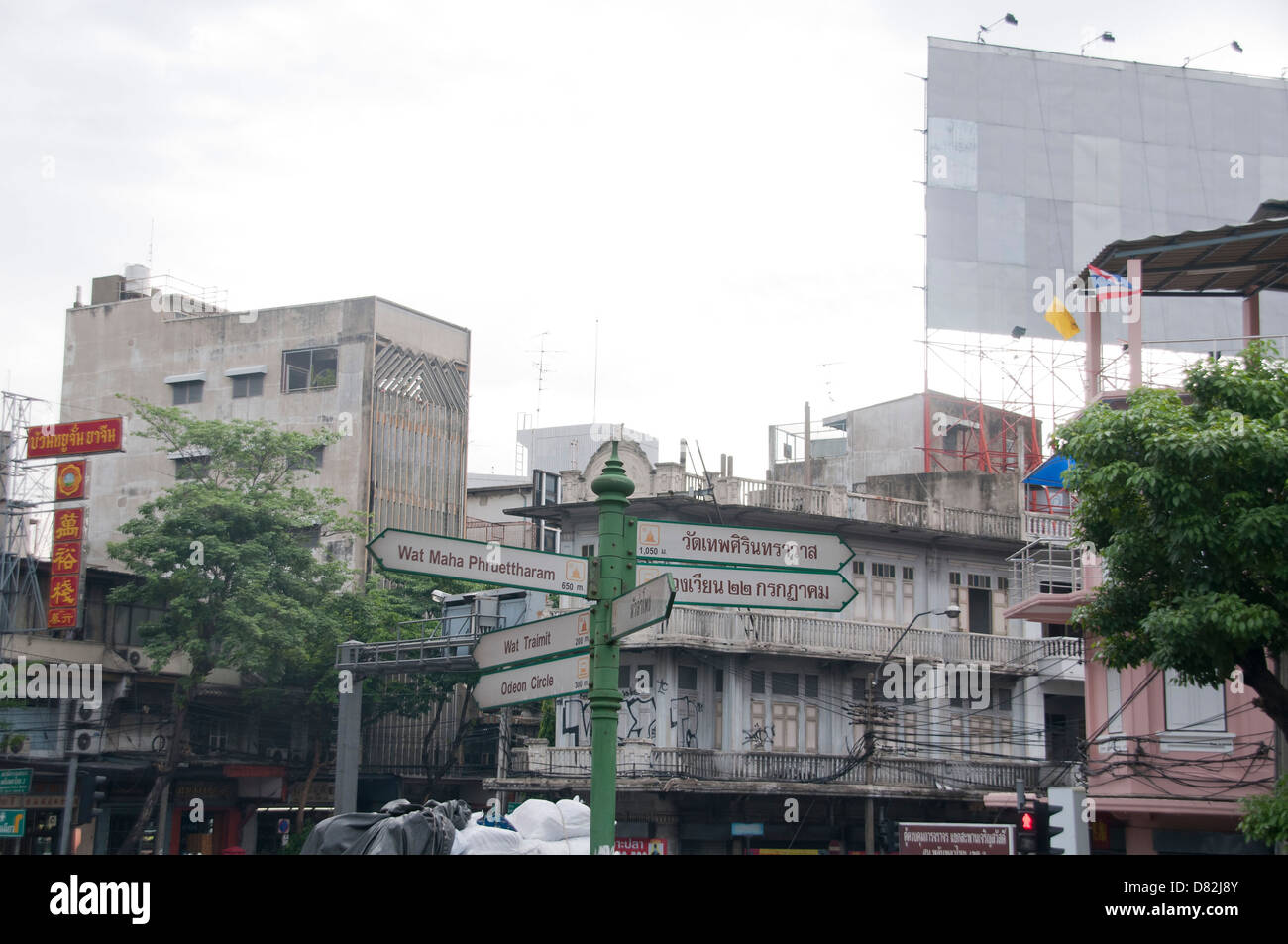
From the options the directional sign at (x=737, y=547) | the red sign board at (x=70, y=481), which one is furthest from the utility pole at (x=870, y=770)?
the directional sign at (x=737, y=547)

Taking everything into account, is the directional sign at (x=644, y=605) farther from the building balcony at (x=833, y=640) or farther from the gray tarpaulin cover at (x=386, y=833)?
the building balcony at (x=833, y=640)

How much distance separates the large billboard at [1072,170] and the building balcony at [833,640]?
1129 centimetres

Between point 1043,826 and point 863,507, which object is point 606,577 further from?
point 863,507

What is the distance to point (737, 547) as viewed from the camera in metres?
8.42

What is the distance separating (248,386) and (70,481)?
12982mm

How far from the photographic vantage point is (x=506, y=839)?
56.0 feet

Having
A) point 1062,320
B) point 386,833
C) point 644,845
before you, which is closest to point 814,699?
point 644,845

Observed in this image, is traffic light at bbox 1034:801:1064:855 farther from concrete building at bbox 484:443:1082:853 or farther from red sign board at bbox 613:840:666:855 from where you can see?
red sign board at bbox 613:840:666:855

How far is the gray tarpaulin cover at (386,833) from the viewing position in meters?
13.7

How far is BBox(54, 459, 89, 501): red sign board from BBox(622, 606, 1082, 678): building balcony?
15.1 m

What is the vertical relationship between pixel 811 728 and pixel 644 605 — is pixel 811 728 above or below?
below

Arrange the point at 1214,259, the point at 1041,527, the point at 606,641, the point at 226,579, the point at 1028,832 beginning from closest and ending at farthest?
the point at 606,641 → the point at 1028,832 → the point at 1214,259 → the point at 1041,527 → the point at 226,579

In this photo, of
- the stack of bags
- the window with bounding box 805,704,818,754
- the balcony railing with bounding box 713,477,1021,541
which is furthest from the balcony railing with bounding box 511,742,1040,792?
the stack of bags
